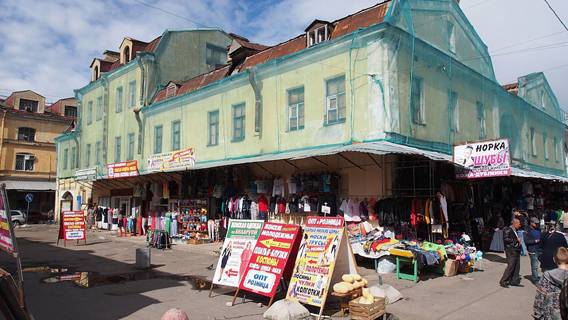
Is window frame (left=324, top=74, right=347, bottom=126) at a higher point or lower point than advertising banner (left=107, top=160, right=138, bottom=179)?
higher

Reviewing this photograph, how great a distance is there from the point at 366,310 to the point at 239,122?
14.0 meters

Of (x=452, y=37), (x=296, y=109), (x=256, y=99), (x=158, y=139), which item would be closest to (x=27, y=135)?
(x=158, y=139)

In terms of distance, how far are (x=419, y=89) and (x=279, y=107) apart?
216 inches

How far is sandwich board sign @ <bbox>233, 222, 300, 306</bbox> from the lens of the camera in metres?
8.27

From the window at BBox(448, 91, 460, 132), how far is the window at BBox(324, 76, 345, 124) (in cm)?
509

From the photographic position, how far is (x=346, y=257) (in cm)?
832

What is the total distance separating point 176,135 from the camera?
78.1 feet

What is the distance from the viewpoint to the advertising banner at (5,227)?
206 inches

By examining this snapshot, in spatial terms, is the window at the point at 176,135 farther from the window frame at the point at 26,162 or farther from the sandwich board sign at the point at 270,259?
the window frame at the point at 26,162

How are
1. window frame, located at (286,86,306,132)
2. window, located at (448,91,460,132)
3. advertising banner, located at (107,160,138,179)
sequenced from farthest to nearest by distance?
1. advertising banner, located at (107,160,138,179)
2. window, located at (448,91,460,132)
3. window frame, located at (286,86,306,132)

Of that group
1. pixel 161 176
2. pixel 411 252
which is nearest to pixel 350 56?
pixel 411 252

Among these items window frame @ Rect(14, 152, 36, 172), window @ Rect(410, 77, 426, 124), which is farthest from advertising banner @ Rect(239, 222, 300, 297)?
window frame @ Rect(14, 152, 36, 172)

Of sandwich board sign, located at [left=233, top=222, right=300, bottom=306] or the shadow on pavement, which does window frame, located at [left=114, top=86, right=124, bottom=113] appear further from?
sandwich board sign, located at [left=233, top=222, right=300, bottom=306]

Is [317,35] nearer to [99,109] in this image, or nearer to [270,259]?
[270,259]
